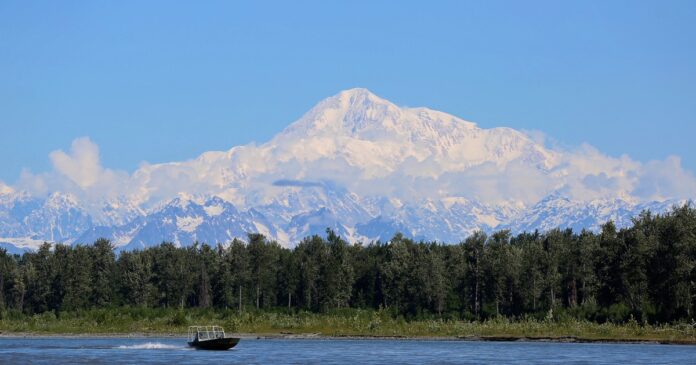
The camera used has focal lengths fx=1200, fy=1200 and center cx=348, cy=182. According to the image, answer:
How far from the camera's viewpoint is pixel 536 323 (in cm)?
16938

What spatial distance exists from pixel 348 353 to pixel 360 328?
48.6 m

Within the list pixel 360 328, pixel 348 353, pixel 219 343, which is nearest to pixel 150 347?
pixel 219 343

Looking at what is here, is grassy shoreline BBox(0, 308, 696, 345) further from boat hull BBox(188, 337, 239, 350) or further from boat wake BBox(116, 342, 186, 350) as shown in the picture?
boat hull BBox(188, 337, 239, 350)

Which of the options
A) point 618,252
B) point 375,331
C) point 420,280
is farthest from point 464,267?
point 618,252

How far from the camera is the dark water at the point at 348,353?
118000 millimetres

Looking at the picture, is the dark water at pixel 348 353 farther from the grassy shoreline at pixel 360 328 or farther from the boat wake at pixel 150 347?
the grassy shoreline at pixel 360 328

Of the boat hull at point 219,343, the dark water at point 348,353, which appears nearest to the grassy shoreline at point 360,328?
the dark water at point 348,353

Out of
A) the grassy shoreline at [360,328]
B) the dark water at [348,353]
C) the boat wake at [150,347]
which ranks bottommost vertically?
the dark water at [348,353]

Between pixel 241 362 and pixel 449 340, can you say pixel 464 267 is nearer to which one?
pixel 449 340

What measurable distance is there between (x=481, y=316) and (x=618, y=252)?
124 feet

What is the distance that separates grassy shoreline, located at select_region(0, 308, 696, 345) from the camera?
504 ft

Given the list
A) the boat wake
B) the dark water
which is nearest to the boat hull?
the dark water

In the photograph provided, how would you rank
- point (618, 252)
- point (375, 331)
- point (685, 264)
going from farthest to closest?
1. point (375, 331)
2. point (618, 252)
3. point (685, 264)

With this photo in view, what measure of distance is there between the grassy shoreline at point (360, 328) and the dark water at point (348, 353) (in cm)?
526
